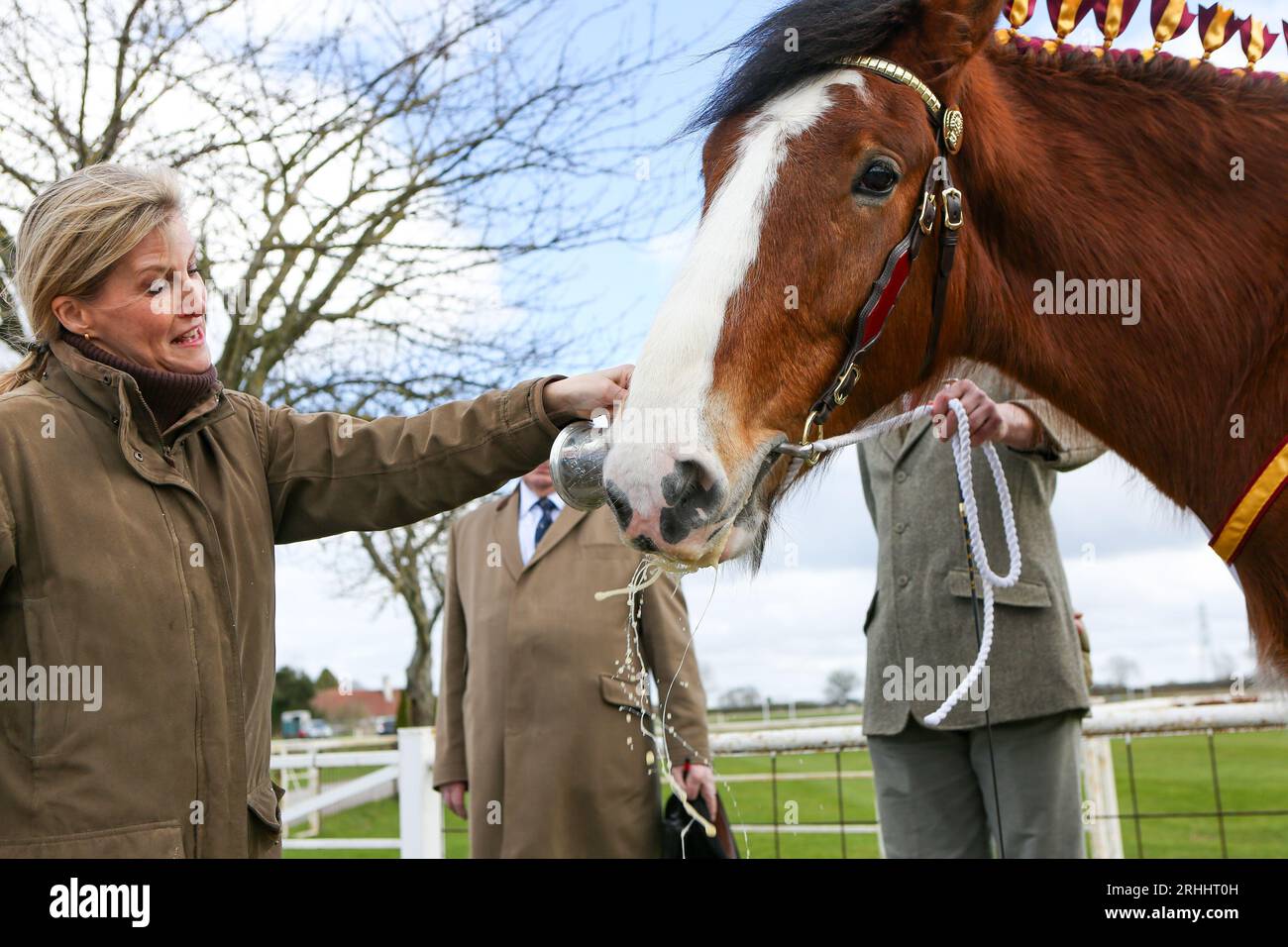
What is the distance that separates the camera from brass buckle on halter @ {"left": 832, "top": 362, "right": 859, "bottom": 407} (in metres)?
2.19

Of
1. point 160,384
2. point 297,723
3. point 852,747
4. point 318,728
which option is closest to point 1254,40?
point 160,384

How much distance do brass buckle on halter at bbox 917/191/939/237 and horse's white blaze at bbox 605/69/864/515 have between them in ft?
0.86

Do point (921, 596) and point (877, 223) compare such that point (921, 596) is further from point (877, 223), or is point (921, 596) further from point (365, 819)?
point (365, 819)

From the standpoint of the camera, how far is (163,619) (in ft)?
6.84

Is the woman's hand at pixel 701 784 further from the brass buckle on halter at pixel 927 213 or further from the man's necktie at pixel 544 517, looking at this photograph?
the brass buckle on halter at pixel 927 213

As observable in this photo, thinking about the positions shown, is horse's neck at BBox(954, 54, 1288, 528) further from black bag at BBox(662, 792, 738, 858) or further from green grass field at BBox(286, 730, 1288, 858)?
green grass field at BBox(286, 730, 1288, 858)

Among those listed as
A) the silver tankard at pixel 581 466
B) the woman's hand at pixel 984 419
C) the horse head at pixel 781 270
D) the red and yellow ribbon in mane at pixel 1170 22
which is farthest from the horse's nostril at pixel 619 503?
the red and yellow ribbon in mane at pixel 1170 22

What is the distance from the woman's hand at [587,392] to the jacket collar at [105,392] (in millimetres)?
790

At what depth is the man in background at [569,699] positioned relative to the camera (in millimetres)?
3881

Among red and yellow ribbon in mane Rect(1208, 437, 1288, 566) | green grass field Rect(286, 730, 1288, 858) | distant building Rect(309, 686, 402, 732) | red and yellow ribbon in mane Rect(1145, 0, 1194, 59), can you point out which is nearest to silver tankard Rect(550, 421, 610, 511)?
red and yellow ribbon in mane Rect(1208, 437, 1288, 566)

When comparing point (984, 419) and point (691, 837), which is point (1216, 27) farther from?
point (691, 837)

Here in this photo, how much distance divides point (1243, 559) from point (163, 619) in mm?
2239

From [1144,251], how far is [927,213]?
53 cm

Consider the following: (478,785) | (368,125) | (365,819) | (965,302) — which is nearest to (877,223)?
(965,302)
